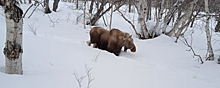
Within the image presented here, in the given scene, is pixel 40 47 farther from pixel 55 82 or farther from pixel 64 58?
pixel 55 82

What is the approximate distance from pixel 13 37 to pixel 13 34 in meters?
0.05

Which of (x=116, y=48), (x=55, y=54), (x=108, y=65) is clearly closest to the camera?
(x=108, y=65)

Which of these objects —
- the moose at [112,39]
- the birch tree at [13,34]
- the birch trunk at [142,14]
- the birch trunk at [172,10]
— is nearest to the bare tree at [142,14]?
the birch trunk at [142,14]

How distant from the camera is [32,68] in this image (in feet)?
11.7

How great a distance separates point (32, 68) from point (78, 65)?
992mm

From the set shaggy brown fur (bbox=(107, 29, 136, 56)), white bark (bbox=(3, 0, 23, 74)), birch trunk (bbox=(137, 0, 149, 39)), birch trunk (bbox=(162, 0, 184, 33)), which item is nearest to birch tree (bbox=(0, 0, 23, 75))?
white bark (bbox=(3, 0, 23, 74))

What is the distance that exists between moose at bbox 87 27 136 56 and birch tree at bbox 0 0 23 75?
3943 millimetres

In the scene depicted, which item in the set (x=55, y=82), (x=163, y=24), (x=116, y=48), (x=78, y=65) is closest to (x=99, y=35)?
(x=116, y=48)

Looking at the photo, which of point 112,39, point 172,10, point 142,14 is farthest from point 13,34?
point 172,10

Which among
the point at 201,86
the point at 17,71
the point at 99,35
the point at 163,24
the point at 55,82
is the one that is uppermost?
the point at 163,24

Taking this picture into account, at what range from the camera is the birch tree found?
257 cm

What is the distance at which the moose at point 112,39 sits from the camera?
6.46 meters

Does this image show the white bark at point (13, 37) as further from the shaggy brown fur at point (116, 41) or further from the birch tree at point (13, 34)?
the shaggy brown fur at point (116, 41)

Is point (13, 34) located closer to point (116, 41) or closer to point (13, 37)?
point (13, 37)
